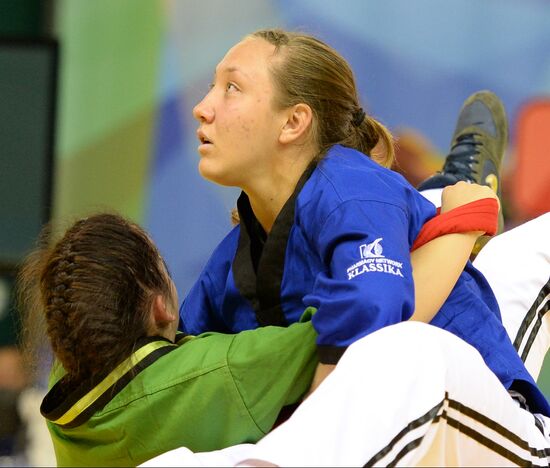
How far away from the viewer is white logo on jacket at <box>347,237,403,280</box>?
3.78 feet

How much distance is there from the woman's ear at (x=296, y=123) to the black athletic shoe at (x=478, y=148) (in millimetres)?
601

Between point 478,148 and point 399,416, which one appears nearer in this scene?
point 399,416

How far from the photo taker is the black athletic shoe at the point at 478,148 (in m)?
2.03

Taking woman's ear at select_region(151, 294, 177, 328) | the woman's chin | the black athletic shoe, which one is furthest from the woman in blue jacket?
the black athletic shoe

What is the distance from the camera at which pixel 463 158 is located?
2086 mm

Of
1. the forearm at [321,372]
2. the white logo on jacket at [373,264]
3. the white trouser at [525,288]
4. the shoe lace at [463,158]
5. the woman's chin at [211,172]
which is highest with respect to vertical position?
the white logo on jacket at [373,264]

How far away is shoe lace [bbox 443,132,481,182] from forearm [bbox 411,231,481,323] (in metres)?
0.69

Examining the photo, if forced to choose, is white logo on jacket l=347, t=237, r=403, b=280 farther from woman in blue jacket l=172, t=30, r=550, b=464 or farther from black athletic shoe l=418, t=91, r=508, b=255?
black athletic shoe l=418, t=91, r=508, b=255

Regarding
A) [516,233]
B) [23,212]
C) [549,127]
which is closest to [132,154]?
[23,212]

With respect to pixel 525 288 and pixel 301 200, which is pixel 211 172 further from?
pixel 525 288

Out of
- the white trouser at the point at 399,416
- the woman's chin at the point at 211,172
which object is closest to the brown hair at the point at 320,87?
the woman's chin at the point at 211,172

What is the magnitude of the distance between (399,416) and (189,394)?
29 centimetres

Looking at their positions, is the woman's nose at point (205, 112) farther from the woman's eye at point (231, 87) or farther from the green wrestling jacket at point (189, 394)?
the green wrestling jacket at point (189, 394)

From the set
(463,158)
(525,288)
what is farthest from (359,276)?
(463,158)
